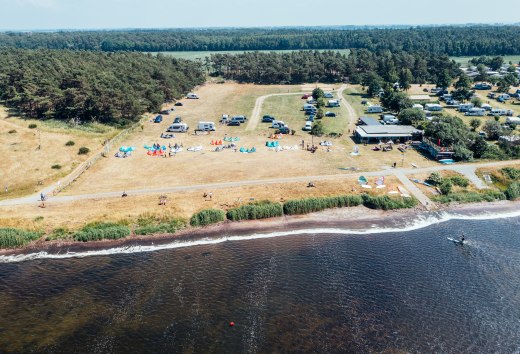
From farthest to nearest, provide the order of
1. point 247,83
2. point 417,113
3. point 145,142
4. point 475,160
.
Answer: point 247,83, point 417,113, point 145,142, point 475,160

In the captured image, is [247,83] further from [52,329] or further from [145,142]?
[52,329]

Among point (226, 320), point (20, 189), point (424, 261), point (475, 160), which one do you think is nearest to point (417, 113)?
point (475, 160)

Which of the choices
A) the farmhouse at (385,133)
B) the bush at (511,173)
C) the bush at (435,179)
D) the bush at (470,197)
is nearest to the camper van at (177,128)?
the farmhouse at (385,133)

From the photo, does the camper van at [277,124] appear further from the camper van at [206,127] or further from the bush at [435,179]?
the bush at [435,179]

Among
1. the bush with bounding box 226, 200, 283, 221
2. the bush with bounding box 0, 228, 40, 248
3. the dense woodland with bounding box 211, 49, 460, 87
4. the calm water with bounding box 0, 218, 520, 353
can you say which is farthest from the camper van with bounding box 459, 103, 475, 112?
the bush with bounding box 0, 228, 40, 248

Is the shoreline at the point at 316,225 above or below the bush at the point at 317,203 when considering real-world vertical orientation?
below

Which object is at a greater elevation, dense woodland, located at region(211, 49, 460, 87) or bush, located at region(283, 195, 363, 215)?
dense woodland, located at region(211, 49, 460, 87)

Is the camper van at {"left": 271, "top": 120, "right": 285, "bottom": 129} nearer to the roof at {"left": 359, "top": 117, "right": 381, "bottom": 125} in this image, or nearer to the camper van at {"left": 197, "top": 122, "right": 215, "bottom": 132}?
the camper van at {"left": 197, "top": 122, "right": 215, "bottom": 132}
